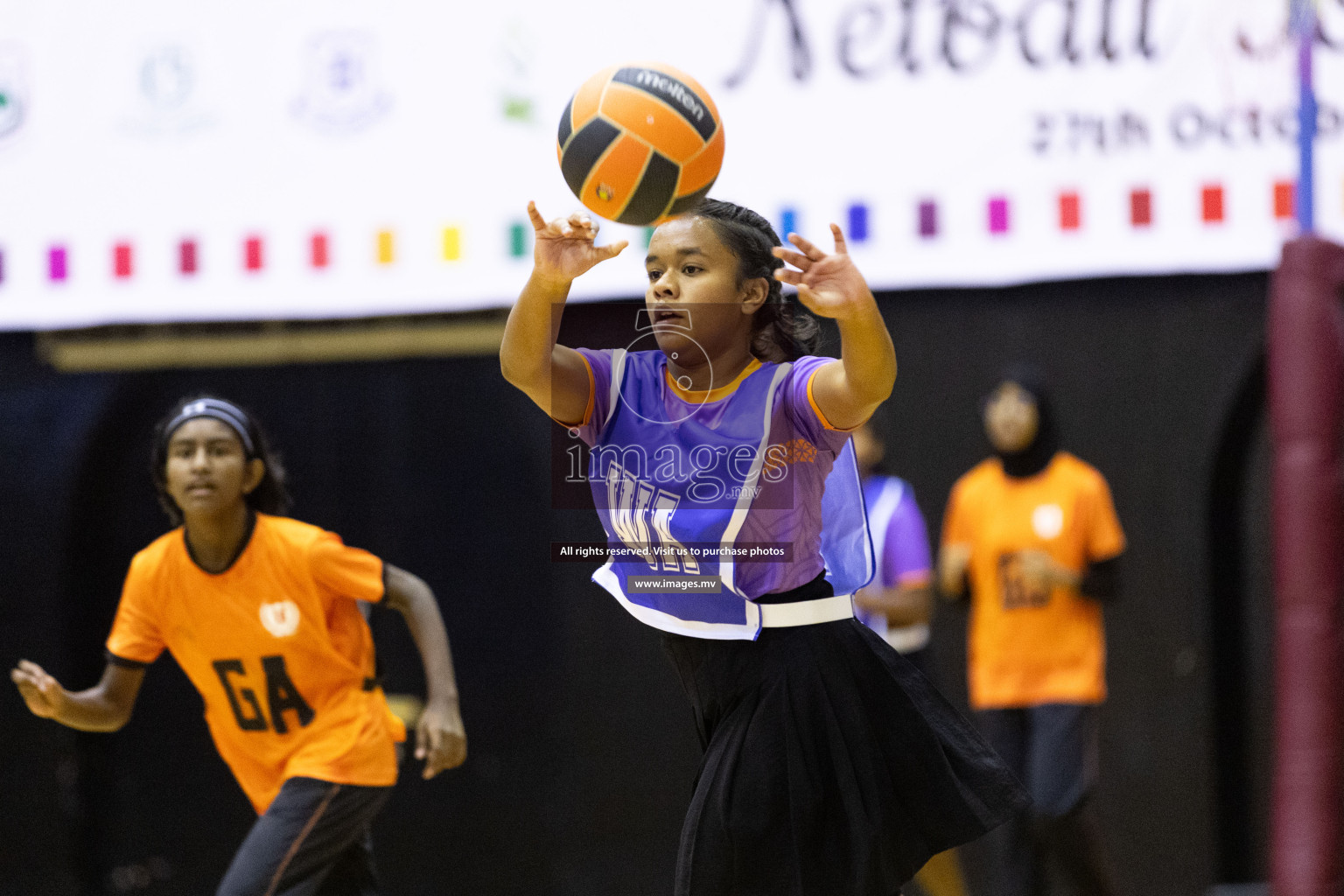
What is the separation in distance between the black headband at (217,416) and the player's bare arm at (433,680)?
59 cm

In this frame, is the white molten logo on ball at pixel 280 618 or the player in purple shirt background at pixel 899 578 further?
the player in purple shirt background at pixel 899 578

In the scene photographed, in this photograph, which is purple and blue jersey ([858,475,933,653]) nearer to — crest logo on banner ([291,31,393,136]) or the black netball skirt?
the black netball skirt

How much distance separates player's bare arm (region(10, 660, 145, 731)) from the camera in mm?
3834

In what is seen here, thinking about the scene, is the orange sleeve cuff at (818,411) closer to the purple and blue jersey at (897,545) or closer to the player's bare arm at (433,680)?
the player's bare arm at (433,680)

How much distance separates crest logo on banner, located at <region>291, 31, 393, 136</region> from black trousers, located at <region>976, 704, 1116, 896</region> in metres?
3.62

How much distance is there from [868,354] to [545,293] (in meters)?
0.63

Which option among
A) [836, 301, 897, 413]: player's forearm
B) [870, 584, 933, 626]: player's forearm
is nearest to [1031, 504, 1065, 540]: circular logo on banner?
[870, 584, 933, 626]: player's forearm

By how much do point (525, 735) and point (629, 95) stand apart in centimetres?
381

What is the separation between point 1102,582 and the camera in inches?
210

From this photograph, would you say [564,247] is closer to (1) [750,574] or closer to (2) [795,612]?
(1) [750,574]

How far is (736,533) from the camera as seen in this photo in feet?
9.31

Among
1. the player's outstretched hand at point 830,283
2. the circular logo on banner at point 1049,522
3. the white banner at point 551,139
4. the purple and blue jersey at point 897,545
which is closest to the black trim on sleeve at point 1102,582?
the circular logo on banner at point 1049,522

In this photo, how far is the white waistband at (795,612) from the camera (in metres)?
2.87

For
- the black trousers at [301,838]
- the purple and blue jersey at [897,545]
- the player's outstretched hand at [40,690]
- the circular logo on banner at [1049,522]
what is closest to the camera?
the black trousers at [301,838]
